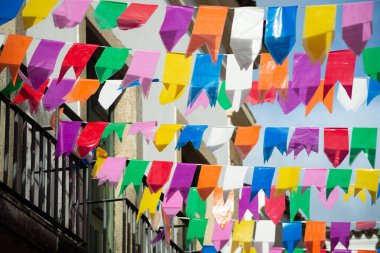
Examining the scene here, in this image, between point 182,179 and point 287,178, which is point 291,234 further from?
point 182,179

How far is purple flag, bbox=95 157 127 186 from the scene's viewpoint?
1147 cm

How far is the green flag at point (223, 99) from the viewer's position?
10.9 meters

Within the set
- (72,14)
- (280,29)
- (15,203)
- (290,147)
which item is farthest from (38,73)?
(290,147)

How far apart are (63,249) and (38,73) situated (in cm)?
142

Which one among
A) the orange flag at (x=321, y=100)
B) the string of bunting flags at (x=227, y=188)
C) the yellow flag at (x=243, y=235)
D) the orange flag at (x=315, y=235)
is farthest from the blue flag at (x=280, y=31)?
the yellow flag at (x=243, y=235)

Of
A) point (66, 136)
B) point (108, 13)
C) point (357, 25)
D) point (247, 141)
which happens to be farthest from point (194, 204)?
point (357, 25)

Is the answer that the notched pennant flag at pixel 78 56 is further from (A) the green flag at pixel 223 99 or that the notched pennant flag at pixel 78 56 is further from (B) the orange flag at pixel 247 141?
(B) the orange flag at pixel 247 141

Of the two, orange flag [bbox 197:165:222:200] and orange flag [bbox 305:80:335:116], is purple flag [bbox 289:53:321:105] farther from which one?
orange flag [bbox 197:165:222:200]

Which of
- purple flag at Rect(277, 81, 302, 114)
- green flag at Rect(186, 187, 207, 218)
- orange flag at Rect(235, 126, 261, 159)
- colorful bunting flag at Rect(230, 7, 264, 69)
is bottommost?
green flag at Rect(186, 187, 207, 218)

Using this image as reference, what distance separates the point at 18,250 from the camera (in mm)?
9438

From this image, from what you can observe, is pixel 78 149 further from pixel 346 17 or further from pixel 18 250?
pixel 346 17

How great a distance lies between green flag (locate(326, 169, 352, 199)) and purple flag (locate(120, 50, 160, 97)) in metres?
2.83

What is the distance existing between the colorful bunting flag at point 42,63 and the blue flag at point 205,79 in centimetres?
129

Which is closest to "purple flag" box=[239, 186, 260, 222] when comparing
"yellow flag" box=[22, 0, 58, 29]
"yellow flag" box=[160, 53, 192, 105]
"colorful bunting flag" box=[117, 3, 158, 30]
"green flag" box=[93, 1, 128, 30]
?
"yellow flag" box=[160, 53, 192, 105]
